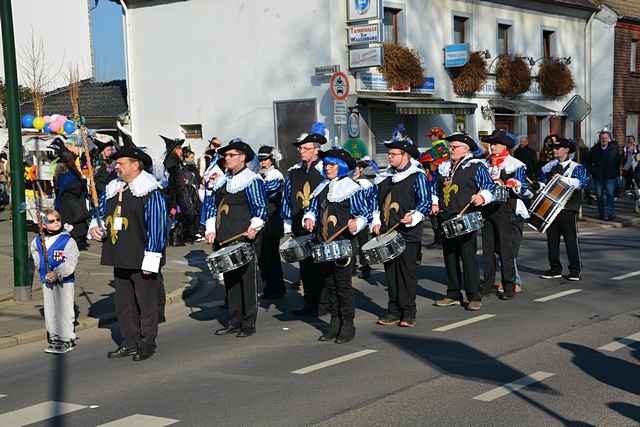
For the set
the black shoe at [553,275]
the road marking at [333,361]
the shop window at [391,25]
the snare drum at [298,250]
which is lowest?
the black shoe at [553,275]

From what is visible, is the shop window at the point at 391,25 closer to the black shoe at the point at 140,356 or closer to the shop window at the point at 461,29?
the shop window at the point at 461,29

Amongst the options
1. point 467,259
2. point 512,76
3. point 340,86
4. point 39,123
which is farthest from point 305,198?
point 512,76

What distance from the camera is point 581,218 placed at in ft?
73.4

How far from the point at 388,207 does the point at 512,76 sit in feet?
71.3

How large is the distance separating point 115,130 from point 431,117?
11.1 m

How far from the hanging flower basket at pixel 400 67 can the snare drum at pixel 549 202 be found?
1331 centimetres

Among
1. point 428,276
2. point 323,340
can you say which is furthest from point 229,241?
point 428,276

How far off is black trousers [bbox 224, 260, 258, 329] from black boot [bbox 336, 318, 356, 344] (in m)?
1.01

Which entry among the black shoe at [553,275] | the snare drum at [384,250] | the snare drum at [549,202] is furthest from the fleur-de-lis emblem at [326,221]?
the black shoe at [553,275]

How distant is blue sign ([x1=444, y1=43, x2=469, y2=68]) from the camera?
2711 cm

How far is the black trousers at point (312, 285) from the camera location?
10508 millimetres

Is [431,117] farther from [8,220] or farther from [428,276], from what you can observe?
[428,276]

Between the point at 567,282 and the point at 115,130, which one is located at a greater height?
the point at 115,130

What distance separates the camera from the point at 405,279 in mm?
9461
